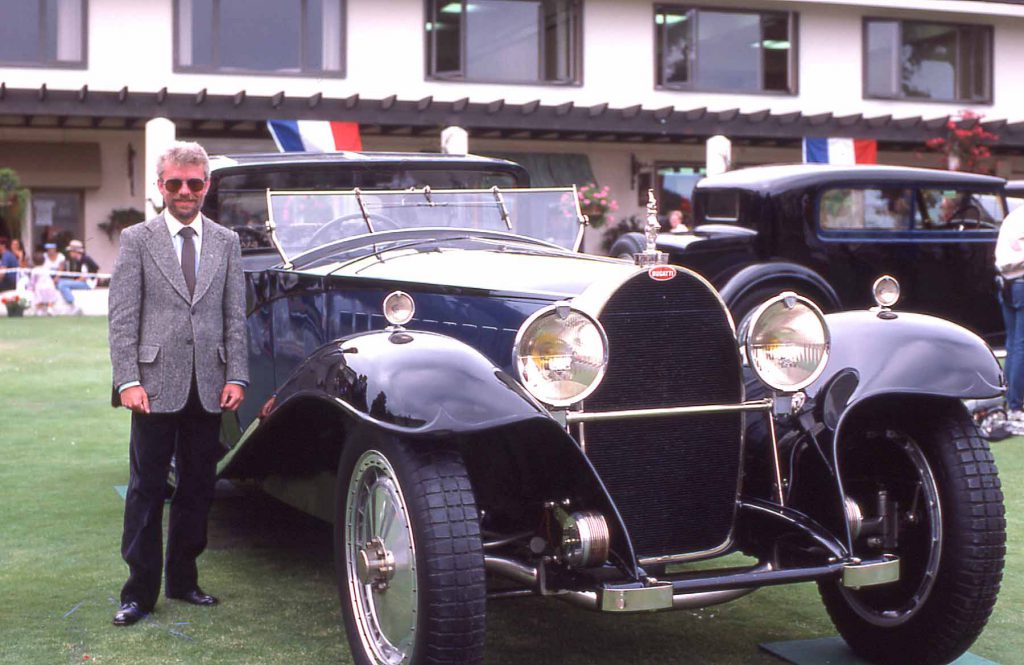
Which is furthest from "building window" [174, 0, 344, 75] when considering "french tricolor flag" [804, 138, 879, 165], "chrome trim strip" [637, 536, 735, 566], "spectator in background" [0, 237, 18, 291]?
"chrome trim strip" [637, 536, 735, 566]

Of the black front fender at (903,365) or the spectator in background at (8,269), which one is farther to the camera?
the spectator in background at (8,269)

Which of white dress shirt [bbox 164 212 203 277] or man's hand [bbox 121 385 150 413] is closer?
man's hand [bbox 121 385 150 413]

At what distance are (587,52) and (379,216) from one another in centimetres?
1877

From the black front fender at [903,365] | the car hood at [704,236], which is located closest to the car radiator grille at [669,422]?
the black front fender at [903,365]

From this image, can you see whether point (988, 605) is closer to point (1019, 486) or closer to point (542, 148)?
point (1019, 486)

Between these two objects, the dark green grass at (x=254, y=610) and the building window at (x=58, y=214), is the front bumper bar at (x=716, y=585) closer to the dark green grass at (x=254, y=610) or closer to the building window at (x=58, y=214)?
the dark green grass at (x=254, y=610)

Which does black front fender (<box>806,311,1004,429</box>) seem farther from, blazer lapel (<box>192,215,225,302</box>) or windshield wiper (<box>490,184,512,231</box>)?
blazer lapel (<box>192,215,225,302</box>)

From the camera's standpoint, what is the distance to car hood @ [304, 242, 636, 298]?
12.4ft

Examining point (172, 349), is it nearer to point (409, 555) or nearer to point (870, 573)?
point (409, 555)

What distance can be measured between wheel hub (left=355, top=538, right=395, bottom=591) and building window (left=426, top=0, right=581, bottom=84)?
1969 centimetres

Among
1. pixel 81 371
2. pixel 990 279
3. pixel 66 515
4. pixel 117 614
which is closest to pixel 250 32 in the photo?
→ pixel 81 371

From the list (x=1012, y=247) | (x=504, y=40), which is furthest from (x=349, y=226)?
(x=504, y=40)

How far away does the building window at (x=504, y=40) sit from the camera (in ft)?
74.0

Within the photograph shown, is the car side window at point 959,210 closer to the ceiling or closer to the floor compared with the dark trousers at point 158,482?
closer to the ceiling
